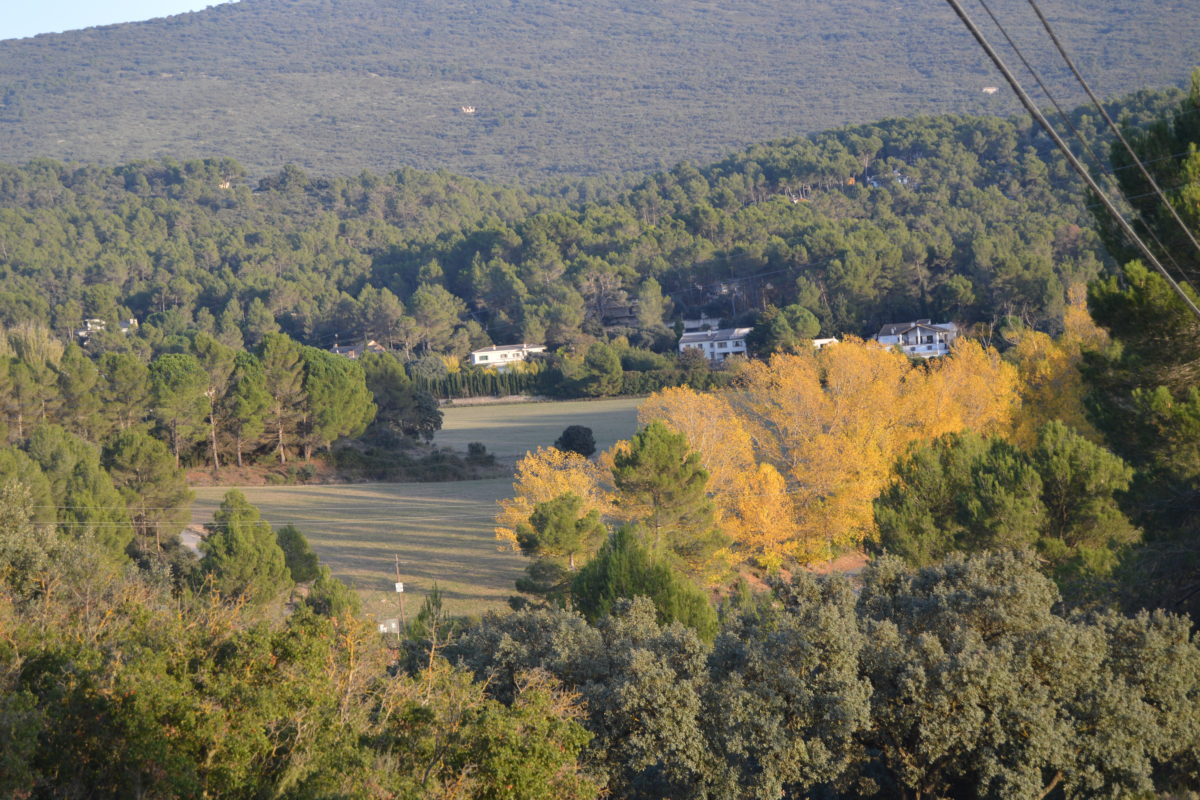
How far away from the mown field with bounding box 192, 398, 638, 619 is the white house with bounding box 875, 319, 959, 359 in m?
18.4

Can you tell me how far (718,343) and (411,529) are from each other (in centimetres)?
4027

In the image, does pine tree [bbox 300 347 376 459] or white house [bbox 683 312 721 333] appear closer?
pine tree [bbox 300 347 376 459]

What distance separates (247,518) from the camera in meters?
25.6

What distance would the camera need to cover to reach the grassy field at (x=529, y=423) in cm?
5275

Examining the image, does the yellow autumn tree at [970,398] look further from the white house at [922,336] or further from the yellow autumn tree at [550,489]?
the white house at [922,336]

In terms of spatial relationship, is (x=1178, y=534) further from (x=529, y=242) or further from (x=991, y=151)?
(x=991, y=151)

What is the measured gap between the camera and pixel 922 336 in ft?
210

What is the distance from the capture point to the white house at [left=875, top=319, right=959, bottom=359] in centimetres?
6269

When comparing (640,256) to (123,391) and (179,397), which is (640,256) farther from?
(123,391)

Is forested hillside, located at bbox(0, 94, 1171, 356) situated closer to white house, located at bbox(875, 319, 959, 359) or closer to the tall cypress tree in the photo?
white house, located at bbox(875, 319, 959, 359)

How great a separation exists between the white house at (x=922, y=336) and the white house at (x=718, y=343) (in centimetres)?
982

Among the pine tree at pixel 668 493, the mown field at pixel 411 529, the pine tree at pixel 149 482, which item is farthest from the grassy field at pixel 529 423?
the pine tree at pixel 149 482

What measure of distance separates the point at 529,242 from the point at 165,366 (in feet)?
169

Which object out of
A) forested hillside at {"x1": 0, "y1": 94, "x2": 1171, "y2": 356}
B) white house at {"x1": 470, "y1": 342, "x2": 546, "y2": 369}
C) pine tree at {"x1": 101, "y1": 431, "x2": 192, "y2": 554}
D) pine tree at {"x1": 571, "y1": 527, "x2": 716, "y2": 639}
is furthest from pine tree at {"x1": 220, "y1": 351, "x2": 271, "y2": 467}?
white house at {"x1": 470, "y1": 342, "x2": 546, "y2": 369}
